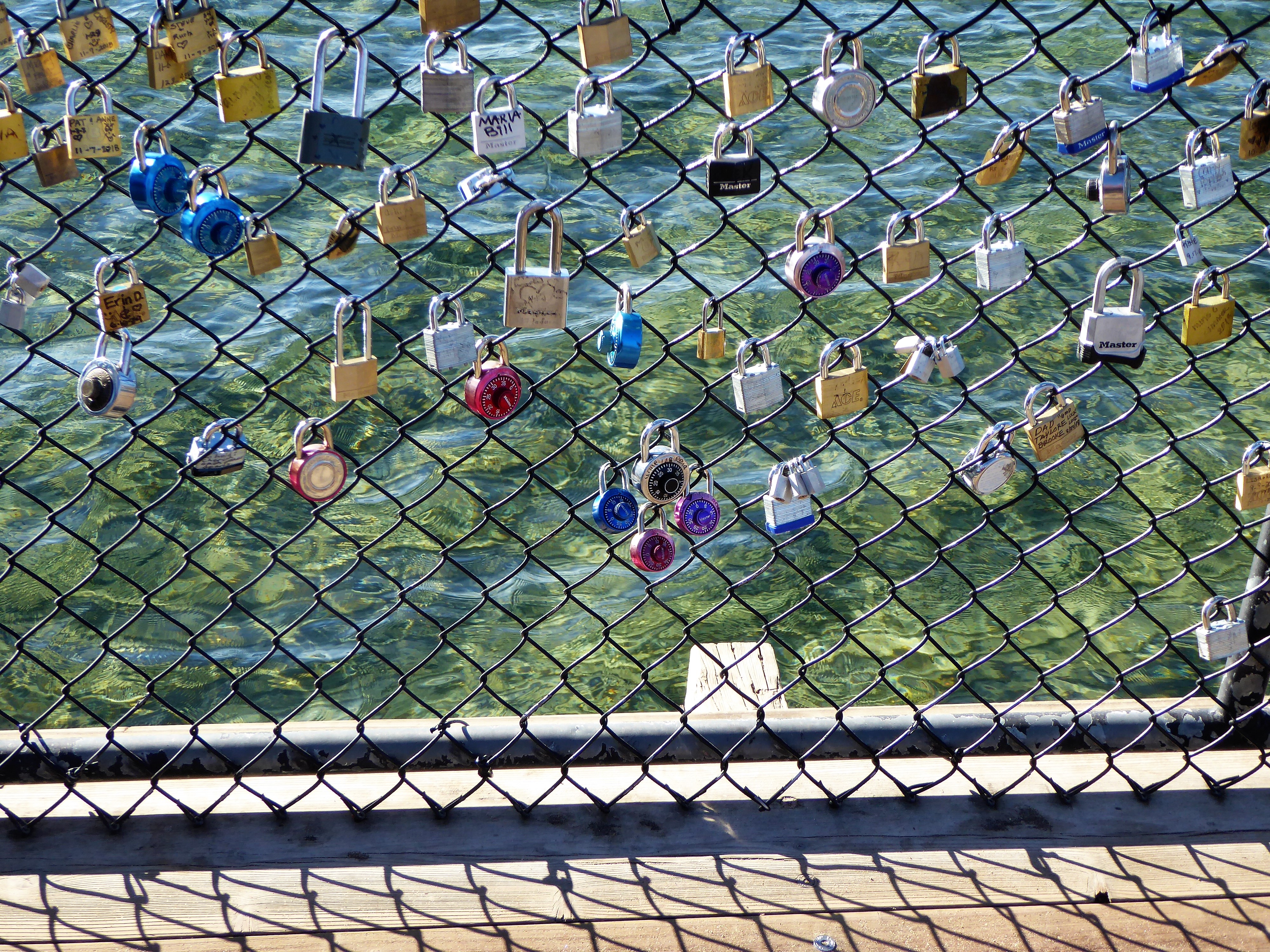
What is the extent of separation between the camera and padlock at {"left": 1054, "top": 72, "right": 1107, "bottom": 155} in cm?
191

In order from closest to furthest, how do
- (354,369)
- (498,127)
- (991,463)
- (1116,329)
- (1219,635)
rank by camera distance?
(498,127) → (354,369) → (1116,329) → (991,463) → (1219,635)

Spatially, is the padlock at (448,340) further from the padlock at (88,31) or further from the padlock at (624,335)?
the padlock at (88,31)

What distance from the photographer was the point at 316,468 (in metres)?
1.99

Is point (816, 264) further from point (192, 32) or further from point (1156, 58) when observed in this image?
point (192, 32)

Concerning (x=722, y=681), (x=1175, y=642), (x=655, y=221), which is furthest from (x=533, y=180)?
(x=722, y=681)

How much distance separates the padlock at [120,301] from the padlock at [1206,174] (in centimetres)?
156

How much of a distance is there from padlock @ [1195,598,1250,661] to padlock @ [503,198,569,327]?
1355 mm

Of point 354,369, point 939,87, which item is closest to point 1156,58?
point 939,87

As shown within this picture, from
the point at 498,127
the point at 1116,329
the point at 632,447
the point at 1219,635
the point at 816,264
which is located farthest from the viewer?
the point at 632,447

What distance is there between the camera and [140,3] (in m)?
8.70

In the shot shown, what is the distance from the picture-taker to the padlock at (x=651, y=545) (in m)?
2.25

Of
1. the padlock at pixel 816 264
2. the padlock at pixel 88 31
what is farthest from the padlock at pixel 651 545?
the padlock at pixel 88 31

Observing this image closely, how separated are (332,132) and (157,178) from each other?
30 centimetres

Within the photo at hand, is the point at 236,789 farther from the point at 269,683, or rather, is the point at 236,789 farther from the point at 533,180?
the point at 533,180
